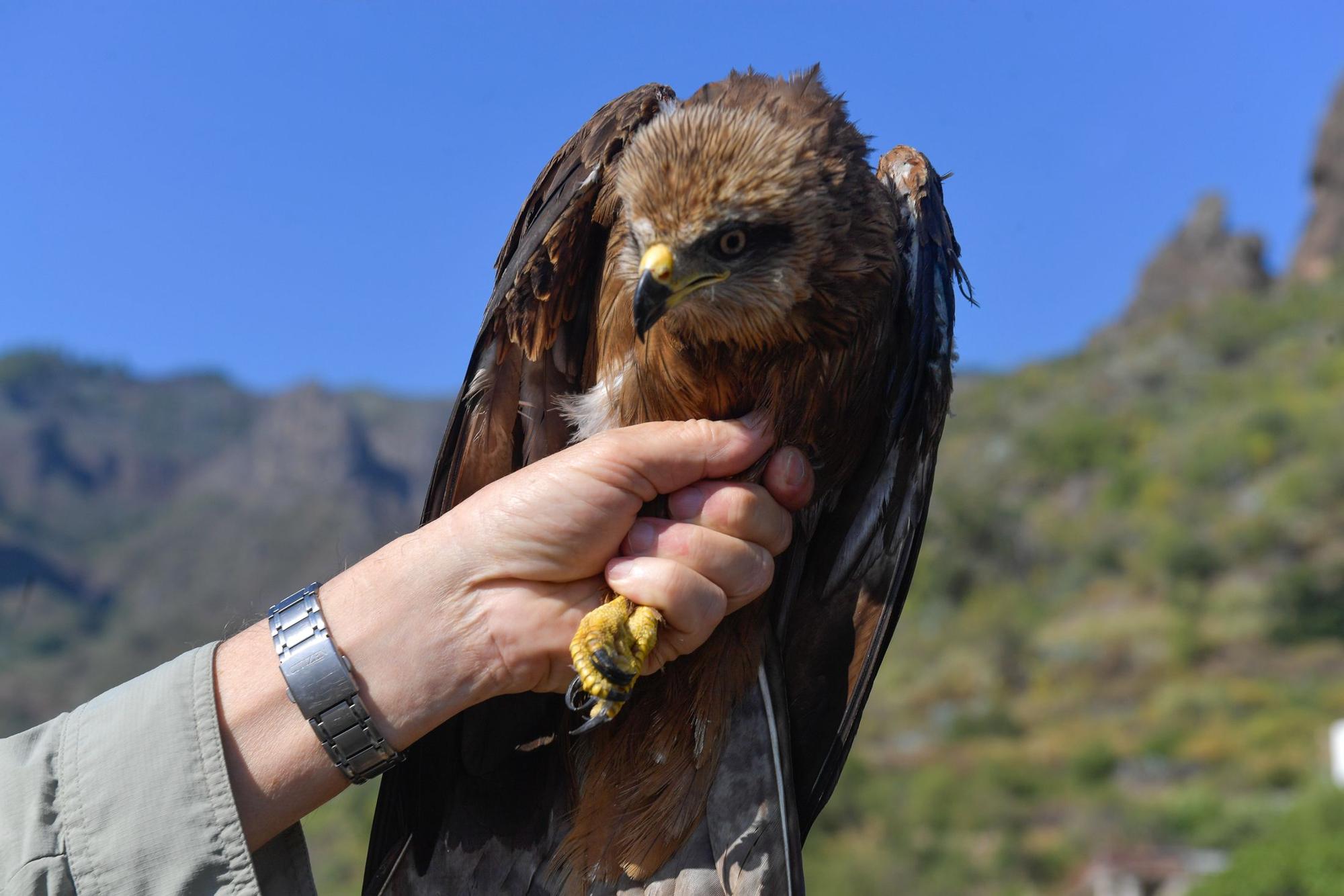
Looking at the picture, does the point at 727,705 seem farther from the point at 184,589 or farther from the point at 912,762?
the point at 184,589

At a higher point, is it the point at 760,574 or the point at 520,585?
the point at 760,574

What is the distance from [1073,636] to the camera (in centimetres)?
4894

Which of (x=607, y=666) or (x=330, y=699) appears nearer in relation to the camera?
(x=330, y=699)

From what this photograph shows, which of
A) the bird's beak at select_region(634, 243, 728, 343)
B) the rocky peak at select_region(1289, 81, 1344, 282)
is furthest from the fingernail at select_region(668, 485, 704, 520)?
the rocky peak at select_region(1289, 81, 1344, 282)

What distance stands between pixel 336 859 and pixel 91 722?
33273 mm

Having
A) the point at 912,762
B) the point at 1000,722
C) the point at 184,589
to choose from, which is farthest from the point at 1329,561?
the point at 184,589

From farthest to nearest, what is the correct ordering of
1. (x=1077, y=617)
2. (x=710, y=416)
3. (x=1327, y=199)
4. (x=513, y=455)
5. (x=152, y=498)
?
(x=152, y=498) → (x=1327, y=199) → (x=1077, y=617) → (x=513, y=455) → (x=710, y=416)

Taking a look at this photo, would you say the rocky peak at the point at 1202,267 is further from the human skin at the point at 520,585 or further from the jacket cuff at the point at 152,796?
the jacket cuff at the point at 152,796

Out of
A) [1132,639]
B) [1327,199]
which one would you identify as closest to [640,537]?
[1132,639]

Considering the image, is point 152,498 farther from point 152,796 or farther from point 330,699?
point 152,796

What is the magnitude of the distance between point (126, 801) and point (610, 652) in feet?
3.68

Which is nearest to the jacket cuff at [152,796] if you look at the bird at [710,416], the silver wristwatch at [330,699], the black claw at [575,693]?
the silver wristwatch at [330,699]

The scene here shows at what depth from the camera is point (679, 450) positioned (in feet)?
10.2

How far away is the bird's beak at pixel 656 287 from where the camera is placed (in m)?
3.00
